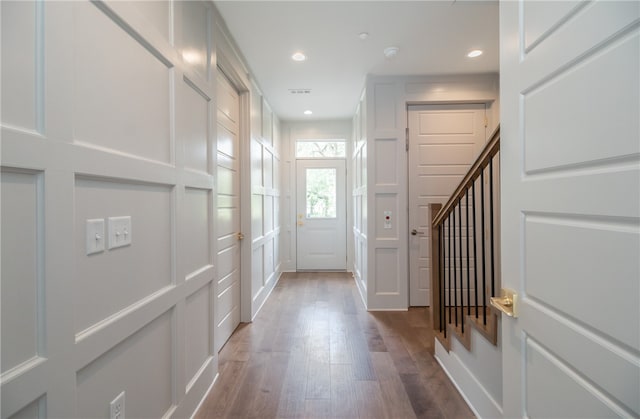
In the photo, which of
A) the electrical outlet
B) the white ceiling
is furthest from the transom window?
the electrical outlet

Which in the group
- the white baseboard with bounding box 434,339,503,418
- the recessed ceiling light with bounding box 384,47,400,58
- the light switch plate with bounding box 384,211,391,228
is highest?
the recessed ceiling light with bounding box 384,47,400,58

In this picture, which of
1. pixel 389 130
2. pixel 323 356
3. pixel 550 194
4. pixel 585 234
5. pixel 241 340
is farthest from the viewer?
pixel 389 130

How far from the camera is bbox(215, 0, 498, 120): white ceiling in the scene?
220 cm

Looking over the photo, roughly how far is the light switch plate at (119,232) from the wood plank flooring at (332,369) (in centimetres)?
122

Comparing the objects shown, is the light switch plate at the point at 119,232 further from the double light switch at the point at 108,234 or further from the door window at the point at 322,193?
the door window at the point at 322,193

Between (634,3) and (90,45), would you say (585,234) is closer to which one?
(634,3)

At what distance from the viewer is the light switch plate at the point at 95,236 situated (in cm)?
97

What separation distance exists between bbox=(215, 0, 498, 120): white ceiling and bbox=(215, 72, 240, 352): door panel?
1.75 ft

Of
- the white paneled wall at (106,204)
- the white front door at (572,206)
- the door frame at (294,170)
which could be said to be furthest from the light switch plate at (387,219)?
the white front door at (572,206)

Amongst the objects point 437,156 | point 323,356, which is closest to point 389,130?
point 437,156

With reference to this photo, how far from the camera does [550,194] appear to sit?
2.62ft

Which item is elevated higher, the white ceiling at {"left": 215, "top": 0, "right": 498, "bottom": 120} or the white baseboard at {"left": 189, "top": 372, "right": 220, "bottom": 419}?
the white ceiling at {"left": 215, "top": 0, "right": 498, "bottom": 120}

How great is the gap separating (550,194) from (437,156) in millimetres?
2858

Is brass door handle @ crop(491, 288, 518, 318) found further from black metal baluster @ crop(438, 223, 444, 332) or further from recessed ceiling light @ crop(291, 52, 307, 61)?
recessed ceiling light @ crop(291, 52, 307, 61)
